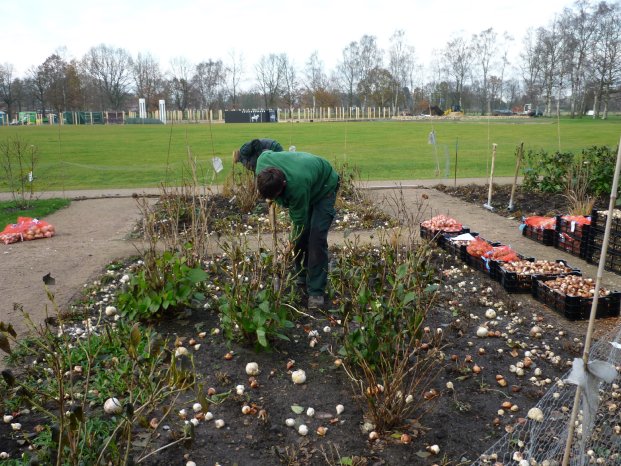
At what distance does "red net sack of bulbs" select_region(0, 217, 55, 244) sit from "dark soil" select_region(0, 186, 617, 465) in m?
4.15

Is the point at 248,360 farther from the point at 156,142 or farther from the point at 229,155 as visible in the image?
the point at 156,142

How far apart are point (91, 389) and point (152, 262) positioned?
3.64ft

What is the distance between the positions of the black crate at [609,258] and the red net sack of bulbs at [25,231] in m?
6.74

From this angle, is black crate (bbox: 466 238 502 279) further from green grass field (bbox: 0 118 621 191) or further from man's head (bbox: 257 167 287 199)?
green grass field (bbox: 0 118 621 191)

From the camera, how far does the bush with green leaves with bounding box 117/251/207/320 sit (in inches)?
165

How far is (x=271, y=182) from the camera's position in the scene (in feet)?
13.6

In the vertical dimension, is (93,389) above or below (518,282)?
below

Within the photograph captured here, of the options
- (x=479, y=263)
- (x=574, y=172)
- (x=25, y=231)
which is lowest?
(x=25, y=231)

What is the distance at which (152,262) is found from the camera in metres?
4.23

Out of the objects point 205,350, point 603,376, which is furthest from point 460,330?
point 603,376

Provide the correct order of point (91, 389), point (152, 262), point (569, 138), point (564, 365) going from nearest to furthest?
point (91, 389)
point (564, 365)
point (152, 262)
point (569, 138)

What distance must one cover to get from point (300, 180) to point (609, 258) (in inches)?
137

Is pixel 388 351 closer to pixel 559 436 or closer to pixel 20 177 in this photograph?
pixel 559 436

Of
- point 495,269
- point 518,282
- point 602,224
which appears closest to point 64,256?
point 495,269
